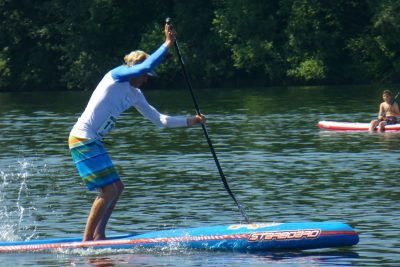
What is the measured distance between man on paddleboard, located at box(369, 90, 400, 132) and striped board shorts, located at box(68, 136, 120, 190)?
20.0 meters

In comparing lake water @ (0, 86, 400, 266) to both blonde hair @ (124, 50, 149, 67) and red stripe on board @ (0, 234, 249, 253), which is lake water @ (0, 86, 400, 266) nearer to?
red stripe on board @ (0, 234, 249, 253)

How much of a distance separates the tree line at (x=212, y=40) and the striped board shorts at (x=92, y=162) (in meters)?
53.5

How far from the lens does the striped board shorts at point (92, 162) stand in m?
15.2

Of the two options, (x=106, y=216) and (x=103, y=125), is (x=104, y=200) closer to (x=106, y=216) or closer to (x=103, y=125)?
(x=106, y=216)

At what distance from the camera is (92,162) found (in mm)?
15180

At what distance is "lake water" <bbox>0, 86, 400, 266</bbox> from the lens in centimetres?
1535

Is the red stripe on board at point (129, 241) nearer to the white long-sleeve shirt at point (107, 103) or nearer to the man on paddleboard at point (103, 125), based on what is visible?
the man on paddleboard at point (103, 125)

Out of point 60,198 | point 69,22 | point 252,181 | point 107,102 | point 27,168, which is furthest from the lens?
point 69,22

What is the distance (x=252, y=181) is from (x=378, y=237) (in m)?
7.10

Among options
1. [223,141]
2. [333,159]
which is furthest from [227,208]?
[223,141]

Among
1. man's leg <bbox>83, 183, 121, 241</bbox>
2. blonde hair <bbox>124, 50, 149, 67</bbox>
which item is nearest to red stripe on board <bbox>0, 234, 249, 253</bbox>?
man's leg <bbox>83, 183, 121, 241</bbox>

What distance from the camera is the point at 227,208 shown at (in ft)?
63.9

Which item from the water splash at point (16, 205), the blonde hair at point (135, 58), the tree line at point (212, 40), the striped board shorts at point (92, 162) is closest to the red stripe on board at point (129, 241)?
the striped board shorts at point (92, 162)

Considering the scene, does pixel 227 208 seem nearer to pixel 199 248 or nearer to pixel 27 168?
pixel 199 248
